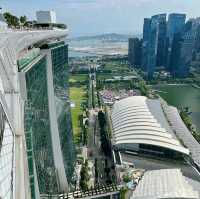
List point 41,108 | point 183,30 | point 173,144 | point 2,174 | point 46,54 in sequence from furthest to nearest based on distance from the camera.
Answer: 1. point 183,30
2. point 173,144
3. point 46,54
4. point 41,108
5. point 2,174

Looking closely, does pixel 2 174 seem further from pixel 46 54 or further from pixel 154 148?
pixel 154 148

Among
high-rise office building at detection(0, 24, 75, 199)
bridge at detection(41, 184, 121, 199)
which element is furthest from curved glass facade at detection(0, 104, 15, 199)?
bridge at detection(41, 184, 121, 199)

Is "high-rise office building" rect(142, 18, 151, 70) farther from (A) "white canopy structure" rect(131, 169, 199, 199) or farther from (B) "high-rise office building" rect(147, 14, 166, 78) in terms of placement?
(A) "white canopy structure" rect(131, 169, 199, 199)

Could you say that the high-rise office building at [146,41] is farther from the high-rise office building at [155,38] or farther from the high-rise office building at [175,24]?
the high-rise office building at [175,24]

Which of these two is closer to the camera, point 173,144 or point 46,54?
point 46,54

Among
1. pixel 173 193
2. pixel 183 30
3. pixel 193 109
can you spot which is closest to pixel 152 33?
pixel 183 30

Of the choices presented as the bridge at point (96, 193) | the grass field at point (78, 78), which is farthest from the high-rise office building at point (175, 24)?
the bridge at point (96, 193)
